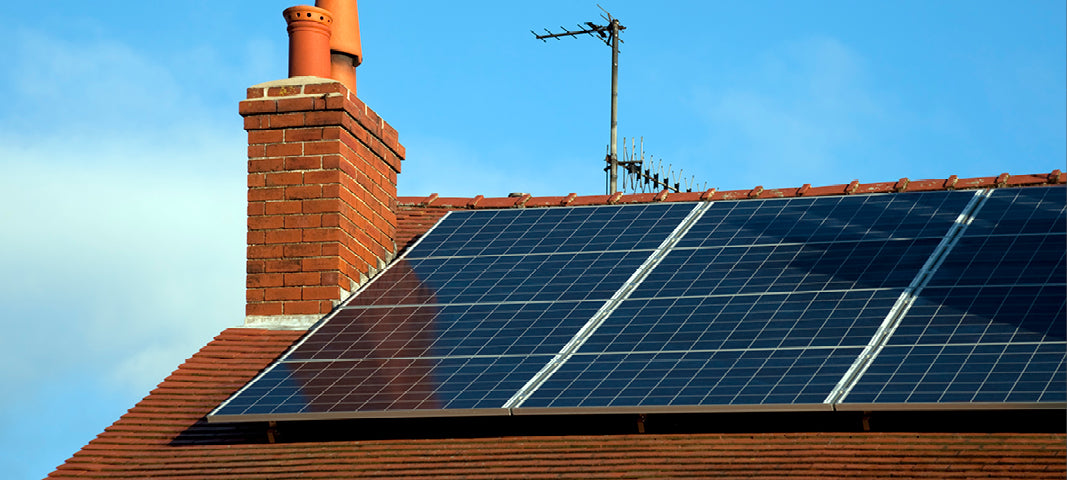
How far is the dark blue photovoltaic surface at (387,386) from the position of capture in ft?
52.2

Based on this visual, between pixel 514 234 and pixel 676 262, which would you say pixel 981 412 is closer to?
pixel 676 262

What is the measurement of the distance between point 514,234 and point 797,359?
219 inches

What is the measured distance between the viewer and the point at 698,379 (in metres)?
15.6

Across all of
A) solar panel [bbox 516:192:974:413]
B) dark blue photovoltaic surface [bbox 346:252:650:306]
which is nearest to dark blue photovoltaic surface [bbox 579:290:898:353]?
solar panel [bbox 516:192:974:413]

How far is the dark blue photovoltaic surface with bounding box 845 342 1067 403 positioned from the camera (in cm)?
1425

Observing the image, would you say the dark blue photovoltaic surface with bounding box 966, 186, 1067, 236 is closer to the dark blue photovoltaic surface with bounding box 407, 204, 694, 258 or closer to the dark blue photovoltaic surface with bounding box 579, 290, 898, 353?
the dark blue photovoltaic surface with bounding box 579, 290, 898, 353

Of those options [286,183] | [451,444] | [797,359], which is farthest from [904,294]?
[286,183]

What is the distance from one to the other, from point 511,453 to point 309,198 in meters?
5.43

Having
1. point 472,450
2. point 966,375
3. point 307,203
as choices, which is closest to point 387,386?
point 472,450

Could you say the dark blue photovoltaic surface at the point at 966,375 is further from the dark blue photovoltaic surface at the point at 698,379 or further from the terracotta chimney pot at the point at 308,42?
the terracotta chimney pot at the point at 308,42

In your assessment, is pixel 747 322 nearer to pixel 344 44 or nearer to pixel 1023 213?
pixel 1023 213

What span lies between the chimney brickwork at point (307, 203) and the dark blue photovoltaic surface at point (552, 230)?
88 cm

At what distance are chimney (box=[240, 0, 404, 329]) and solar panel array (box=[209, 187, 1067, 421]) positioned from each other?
49 cm

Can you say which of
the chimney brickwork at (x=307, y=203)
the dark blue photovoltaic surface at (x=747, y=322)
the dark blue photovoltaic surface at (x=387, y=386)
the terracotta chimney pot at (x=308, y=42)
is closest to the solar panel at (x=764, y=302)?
the dark blue photovoltaic surface at (x=747, y=322)
